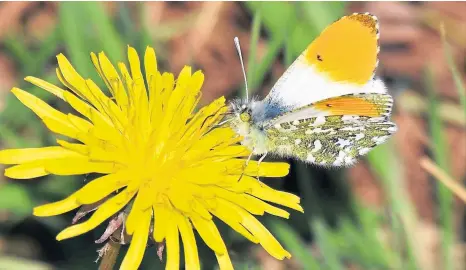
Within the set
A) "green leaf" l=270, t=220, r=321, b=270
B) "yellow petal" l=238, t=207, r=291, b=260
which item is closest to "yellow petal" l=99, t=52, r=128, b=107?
"yellow petal" l=238, t=207, r=291, b=260

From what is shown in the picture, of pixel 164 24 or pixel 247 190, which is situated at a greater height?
pixel 164 24

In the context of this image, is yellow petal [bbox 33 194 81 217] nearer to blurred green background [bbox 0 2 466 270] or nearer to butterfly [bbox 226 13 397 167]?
butterfly [bbox 226 13 397 167]

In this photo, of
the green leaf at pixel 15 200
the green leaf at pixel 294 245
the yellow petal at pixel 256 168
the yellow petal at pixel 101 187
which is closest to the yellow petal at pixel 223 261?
the yellow petal at pixel 256 168

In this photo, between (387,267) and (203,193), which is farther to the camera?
(387,267)

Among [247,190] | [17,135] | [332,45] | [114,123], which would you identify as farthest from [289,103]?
[17,135]

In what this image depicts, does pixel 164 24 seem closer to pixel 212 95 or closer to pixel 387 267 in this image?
pixel 212 95

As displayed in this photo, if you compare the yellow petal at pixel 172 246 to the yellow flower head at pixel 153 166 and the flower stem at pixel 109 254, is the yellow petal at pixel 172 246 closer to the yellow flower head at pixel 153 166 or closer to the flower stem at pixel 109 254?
the yellow flower head at pixel 153 166
